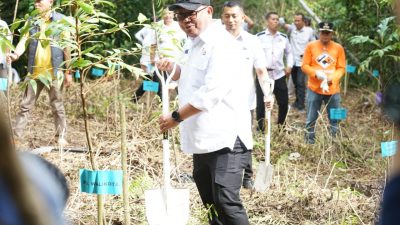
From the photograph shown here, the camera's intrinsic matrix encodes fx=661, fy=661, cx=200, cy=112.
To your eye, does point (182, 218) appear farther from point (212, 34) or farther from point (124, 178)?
point (212, 34)

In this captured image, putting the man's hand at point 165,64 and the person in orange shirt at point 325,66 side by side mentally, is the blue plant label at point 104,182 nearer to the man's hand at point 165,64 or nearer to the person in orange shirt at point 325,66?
the man's hand at point 165,64

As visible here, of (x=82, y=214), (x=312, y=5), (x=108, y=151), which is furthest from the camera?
(x=312, y=5)

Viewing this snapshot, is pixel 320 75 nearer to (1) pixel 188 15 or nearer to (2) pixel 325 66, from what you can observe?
(2) pixel 325 66

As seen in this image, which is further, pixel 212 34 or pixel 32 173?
pixel 212 34

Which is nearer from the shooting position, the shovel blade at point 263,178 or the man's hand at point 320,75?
the shovel blade at point 263,178

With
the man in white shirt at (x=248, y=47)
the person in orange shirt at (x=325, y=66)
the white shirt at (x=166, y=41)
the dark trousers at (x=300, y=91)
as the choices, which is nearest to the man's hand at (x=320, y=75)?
the person in orange shirt at (x=325, y=66)

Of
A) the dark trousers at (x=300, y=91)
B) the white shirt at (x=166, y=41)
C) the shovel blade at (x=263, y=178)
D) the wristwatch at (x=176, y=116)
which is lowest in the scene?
the shovel blade at (x=263, y=178)

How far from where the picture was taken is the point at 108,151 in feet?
19.4

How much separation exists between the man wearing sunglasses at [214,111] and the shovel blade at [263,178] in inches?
67.2

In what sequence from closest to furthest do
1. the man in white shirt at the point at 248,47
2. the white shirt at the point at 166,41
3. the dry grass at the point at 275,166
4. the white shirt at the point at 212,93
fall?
the white shirt at the point at 166,41, the white shirt at the point at 212,93, the dry grass at the point at 275,166, the man in white shirt at the point at 248,47

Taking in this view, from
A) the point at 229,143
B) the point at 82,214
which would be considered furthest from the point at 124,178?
the point at 82,214

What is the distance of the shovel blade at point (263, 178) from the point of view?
5340 millimetres

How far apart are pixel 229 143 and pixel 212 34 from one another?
1.94ft

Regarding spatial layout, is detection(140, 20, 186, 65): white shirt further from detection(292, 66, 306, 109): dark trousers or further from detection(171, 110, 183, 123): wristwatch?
detection(292, 66, 306, 109): dark trousers
